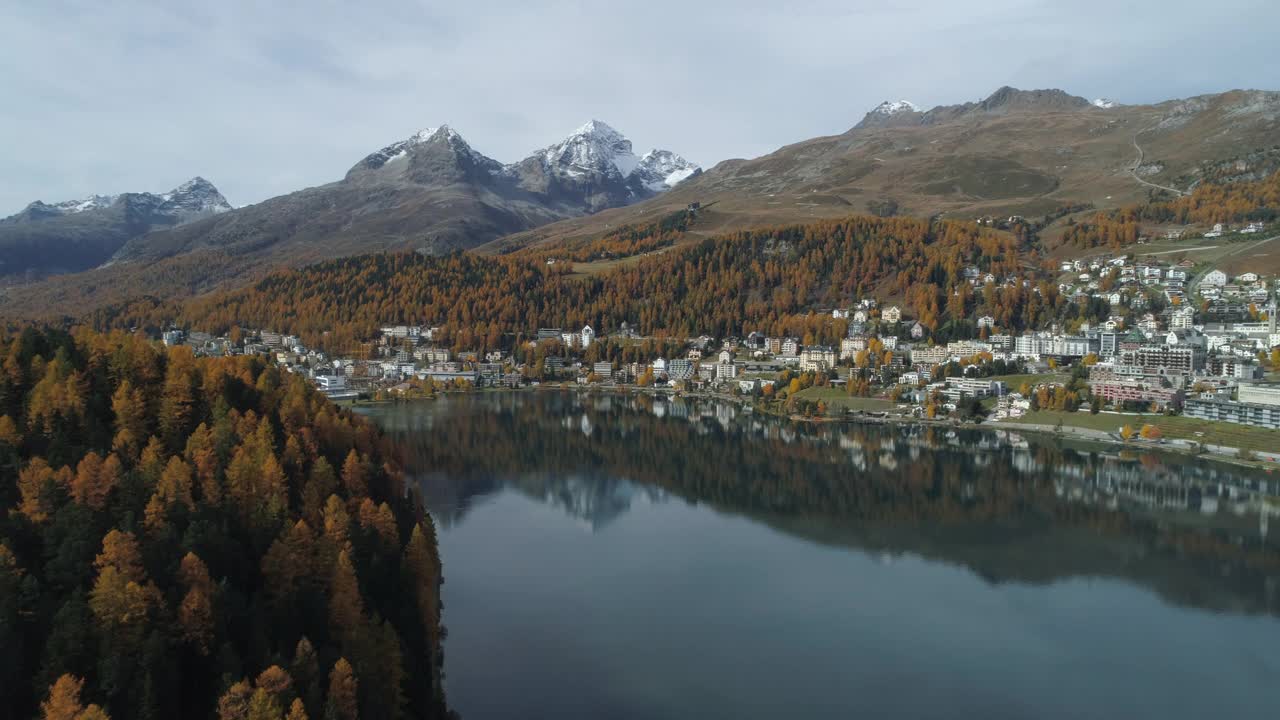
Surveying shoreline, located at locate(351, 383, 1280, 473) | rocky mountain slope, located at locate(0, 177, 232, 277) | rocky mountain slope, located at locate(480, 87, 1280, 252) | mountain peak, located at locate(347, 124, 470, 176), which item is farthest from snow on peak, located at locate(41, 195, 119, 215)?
shoreline, located at locate(351, 383, 1280, 473)

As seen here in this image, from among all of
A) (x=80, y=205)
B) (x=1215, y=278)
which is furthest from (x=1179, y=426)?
(x=80, y=205)

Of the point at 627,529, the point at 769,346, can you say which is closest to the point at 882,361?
the point at 769,346

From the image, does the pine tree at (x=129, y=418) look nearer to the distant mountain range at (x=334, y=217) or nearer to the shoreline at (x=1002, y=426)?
the shoreline at (x=1002, y=426)

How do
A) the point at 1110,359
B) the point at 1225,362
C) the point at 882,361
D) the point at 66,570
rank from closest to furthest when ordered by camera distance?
the point at 66,570
the point at 1225,362
the point at 1110,359
the point at 882,361

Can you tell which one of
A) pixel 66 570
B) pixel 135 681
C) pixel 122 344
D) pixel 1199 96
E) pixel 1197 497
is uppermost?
pixel 1199 96

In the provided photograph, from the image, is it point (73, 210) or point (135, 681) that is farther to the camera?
point (73, 210)

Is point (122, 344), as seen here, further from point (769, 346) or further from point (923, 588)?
point (769, 346)

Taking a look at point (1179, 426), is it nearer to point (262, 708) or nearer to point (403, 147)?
point (262, 708)

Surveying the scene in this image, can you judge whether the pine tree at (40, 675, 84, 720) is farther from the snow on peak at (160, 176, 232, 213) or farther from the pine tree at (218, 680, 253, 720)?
the snow on peak at (160, 176, 232, 213)
